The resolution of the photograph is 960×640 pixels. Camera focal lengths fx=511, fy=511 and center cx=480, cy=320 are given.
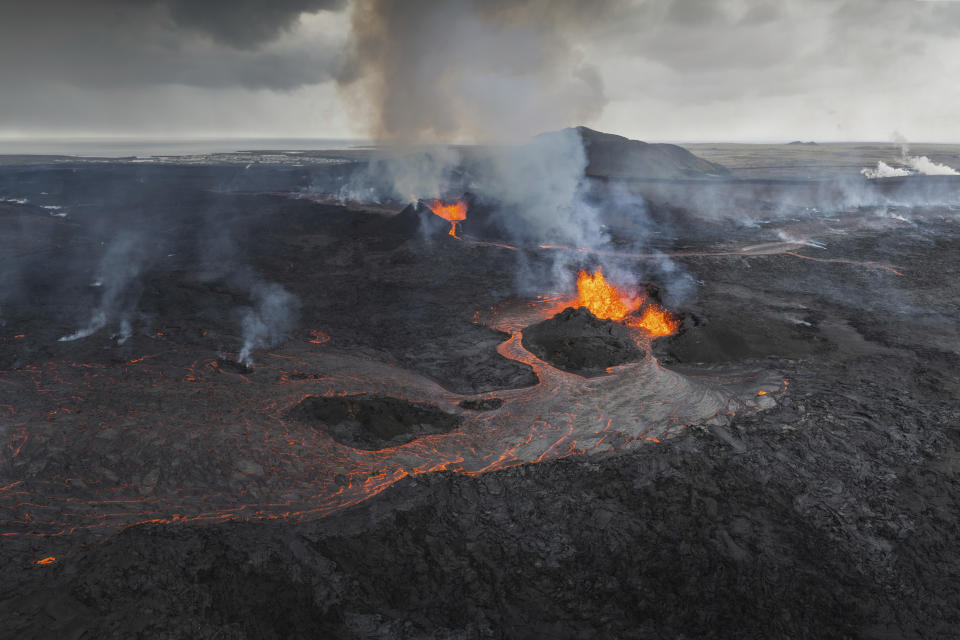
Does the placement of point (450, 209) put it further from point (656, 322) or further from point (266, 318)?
point (656, 322)

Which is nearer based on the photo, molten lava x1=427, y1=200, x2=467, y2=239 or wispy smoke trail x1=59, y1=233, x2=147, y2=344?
wispy smoke trail x1=59, y1=233, x2=147, y2=344

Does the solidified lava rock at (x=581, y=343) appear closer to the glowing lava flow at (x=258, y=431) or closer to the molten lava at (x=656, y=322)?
the glowing lava flow at (x=258, y=431)

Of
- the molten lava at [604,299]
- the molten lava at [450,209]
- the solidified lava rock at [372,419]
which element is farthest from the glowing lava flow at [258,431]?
the molten lava at [450,209]

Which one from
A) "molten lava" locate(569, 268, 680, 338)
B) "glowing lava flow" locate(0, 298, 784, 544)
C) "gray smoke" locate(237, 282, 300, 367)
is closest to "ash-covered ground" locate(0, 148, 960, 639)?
"glowing lava flow" locate(0, 298, 784, 544)

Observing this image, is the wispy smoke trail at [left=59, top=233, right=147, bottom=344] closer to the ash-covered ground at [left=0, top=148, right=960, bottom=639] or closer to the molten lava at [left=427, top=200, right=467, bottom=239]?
the ash-covered ground at [left=0, top=148, right=960, bottom=639]

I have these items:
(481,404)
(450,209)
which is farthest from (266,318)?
(450,209)

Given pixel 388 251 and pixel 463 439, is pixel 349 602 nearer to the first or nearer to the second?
pixel 463 439
